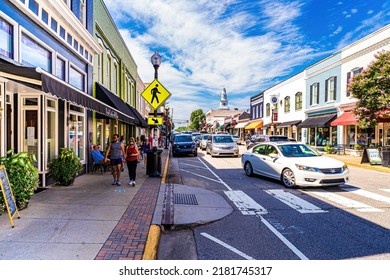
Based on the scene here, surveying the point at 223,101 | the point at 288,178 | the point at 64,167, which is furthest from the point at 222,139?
the point at 223,101

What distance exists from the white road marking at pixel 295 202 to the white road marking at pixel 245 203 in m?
0.80

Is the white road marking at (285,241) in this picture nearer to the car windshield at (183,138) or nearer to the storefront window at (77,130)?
the storefront window at (77,130)

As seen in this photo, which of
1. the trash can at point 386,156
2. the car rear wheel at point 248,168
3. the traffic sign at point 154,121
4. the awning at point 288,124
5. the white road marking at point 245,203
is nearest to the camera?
the white road marking at point 245,203

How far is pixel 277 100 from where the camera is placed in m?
35.8

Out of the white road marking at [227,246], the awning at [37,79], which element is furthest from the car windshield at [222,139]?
the white road marking at [227,246]

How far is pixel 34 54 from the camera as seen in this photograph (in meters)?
7.75

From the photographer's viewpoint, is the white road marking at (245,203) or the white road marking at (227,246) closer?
the white road marking at (227,246)

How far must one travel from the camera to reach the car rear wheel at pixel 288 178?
9.20 meters

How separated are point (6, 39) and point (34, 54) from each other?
1.32 meters

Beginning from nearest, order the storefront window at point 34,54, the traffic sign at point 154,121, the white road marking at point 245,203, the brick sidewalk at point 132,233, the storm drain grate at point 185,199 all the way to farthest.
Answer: the brick sidewalk at point 132,233 < the white road marking at point 245,203 < the storefront window at point 34,54 < the storm drain grate at point 185,199 < the traffic sign at point 154,121

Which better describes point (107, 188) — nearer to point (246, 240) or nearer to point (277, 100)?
point (246, 240)

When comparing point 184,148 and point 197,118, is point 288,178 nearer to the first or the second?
point 184,148

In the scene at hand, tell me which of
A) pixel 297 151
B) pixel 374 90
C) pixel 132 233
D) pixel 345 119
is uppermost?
pixel 374 90
